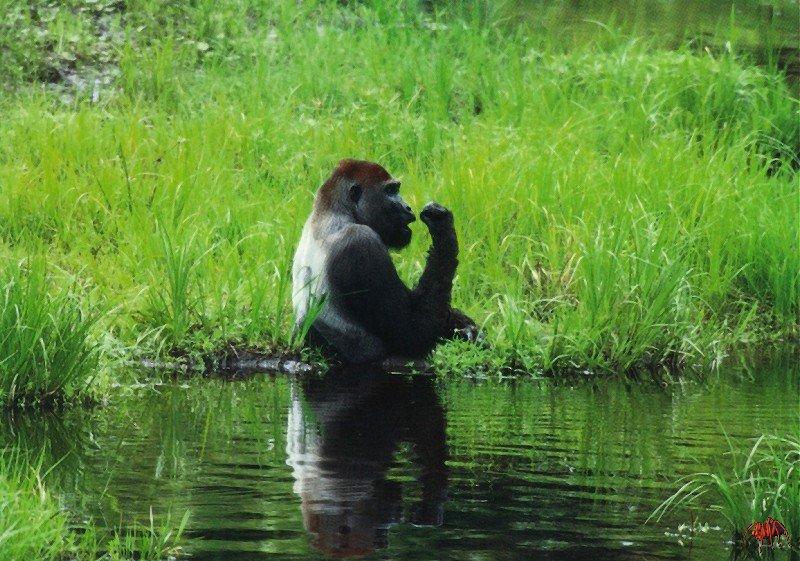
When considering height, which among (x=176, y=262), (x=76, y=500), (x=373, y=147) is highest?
(x=373, y=147)

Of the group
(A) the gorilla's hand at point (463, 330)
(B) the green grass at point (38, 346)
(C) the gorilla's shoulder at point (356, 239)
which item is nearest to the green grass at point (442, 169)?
(A) the gorilla's hand at point (463, 330)

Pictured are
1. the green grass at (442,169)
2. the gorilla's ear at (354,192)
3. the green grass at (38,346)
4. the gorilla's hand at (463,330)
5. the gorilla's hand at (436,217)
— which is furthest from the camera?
the green grass at (442,169)

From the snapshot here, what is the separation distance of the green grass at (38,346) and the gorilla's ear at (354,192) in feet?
6.45

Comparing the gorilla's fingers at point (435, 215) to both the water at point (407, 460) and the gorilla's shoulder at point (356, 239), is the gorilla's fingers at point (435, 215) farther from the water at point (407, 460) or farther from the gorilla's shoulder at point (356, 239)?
the water at point (407, 460)

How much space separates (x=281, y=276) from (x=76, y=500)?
3.69 m

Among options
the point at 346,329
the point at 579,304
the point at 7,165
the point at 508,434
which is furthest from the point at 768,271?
the point at 7,165

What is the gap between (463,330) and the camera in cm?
799

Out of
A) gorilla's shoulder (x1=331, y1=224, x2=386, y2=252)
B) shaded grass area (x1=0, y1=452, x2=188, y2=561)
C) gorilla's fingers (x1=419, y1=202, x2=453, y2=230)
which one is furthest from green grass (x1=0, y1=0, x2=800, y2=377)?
shaded grass area (x1=0, y1=452, x2=188, y2=561)

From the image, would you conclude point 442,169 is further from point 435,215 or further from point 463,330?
point 435,215

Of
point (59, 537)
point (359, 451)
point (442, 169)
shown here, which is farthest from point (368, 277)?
point (59, 537)

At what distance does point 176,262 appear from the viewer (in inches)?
312

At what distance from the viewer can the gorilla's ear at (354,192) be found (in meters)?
7.81

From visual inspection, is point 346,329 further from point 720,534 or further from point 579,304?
point 720,534

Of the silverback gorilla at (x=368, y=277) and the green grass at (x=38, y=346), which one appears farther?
the silverback gorilla at (x=368, y=277)
